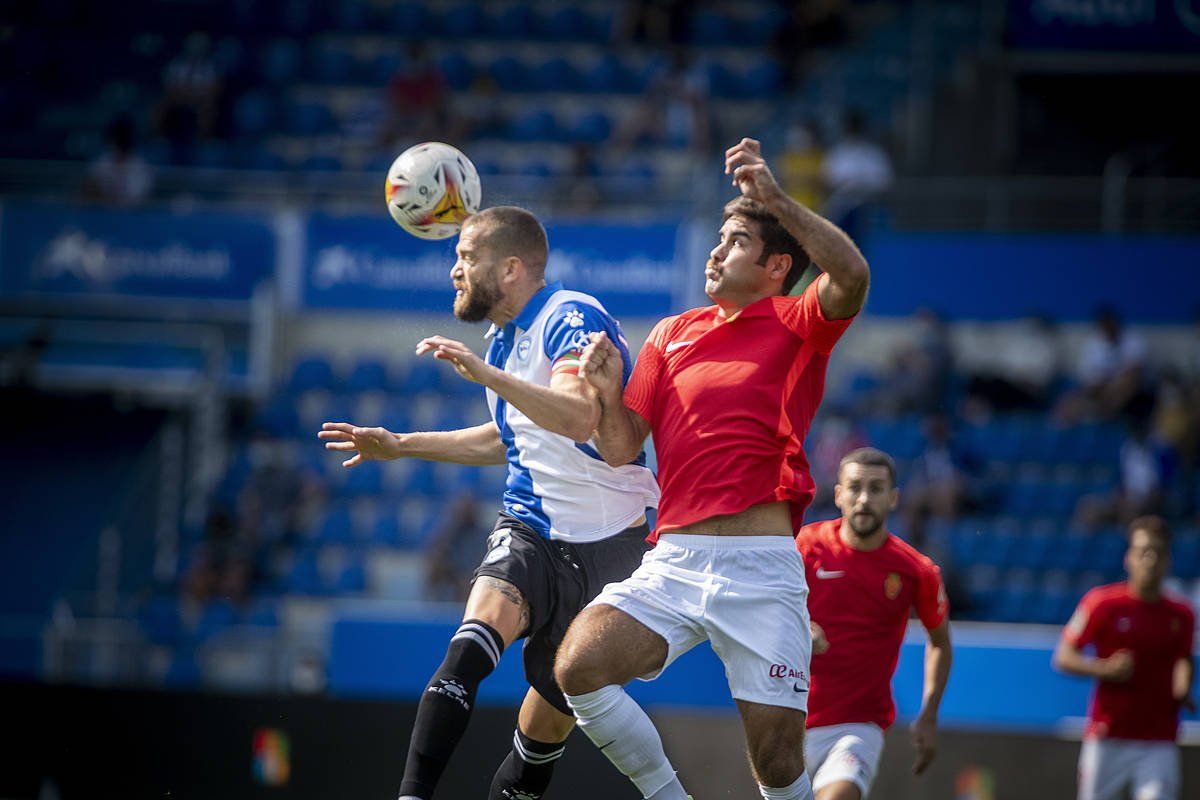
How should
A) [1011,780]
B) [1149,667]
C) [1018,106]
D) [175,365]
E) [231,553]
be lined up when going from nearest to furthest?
[1149,667], [1011,780], [231,553], [175,365], [1018,106]

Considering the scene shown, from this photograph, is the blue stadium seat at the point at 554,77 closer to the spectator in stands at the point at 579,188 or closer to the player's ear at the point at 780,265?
the spectator in stands at the point at 579,188

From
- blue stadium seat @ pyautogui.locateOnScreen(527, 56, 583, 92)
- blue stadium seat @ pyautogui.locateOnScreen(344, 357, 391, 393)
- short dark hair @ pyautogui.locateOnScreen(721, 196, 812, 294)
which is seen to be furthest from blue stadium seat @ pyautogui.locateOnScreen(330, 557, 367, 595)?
short dark hair @ pyautogui.locateOnScreen(721, 196, 812, 294)

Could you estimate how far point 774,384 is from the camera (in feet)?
19.1

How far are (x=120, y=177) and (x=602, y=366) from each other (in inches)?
521

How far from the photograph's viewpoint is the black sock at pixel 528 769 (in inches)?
254

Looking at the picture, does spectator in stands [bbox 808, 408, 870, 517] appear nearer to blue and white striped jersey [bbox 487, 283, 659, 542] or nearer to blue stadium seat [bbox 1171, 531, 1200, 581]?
blue stadium seat [bbox 1171, 531, 1200, 581]

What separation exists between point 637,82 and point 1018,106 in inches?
176

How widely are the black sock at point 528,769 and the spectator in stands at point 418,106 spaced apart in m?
12.7

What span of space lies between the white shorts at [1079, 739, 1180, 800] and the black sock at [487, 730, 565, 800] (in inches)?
163

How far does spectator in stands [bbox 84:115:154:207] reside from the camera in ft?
58.3

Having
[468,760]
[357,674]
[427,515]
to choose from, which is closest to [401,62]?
[427,515]

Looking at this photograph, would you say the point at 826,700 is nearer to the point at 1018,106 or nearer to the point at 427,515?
the point at 427,515

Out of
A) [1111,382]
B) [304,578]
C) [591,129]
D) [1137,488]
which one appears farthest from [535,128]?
Result: [1137,488]

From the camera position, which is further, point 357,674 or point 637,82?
point 637,82
